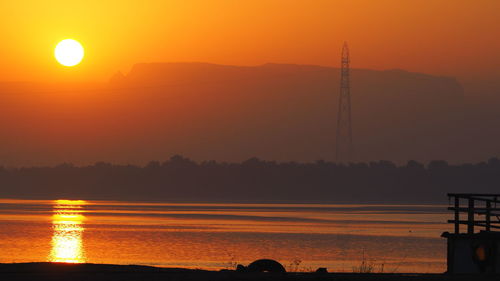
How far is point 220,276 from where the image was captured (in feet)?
86.3

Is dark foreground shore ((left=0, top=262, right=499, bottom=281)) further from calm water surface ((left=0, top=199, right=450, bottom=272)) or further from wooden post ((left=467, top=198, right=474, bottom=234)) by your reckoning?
calm water surface ((left=0, top=199, right=450, bottom=272))

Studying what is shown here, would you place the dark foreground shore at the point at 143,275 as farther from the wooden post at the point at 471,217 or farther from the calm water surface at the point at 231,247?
the calm water surface at the point at 231,247

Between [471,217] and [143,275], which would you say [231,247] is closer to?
[471,217]

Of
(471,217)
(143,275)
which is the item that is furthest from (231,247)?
(143,275)

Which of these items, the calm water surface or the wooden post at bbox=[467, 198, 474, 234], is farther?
the calm water surface

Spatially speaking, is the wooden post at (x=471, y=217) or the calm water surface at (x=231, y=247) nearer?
→ the wooden post at (x=471, y=217)

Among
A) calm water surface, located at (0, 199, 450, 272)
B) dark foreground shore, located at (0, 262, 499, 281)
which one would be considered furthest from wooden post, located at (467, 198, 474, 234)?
calm water surface, located at (0, 199, 450, 272)

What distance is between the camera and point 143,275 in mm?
26656

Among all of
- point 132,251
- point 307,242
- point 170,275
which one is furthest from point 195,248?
point 170,275

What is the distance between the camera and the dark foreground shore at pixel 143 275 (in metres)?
25.6

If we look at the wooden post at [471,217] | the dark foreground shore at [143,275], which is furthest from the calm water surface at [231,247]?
the dark foreground shore at [143,275]

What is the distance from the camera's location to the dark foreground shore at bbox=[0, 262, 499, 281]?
2558 centimetres

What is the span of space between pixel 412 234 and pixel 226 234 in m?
21.4

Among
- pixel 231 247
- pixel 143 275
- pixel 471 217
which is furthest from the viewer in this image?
pixel 231 247
